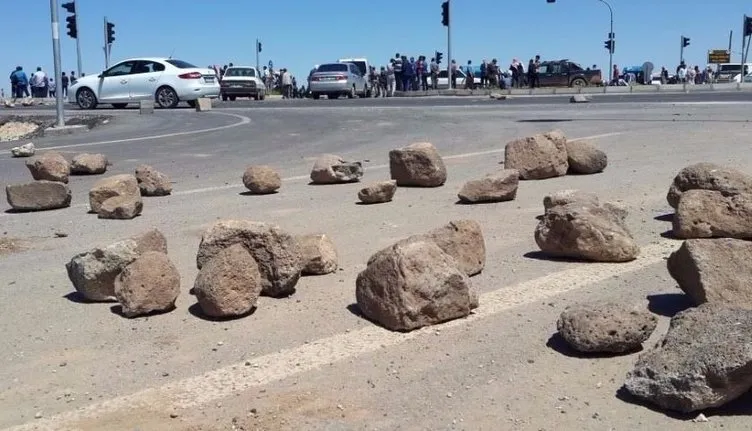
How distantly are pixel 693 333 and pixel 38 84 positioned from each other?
44.2 m

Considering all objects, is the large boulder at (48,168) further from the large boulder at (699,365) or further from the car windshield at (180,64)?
the car windshield at (180,64)

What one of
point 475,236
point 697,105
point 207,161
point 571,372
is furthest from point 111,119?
point 571,372

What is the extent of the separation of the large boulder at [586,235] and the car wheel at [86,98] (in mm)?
25868

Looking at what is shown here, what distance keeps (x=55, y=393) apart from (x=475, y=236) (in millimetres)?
2772

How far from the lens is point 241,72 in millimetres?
40469

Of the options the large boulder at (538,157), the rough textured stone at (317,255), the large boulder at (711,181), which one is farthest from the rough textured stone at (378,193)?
the large boulder at (711,181)

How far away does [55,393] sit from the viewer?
395 cm

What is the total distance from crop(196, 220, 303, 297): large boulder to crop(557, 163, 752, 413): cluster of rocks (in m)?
1.72

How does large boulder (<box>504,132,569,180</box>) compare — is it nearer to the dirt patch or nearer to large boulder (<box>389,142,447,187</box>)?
large boulder (<box>389,142,447,187</box>)

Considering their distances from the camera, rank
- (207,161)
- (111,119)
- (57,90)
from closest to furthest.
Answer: (207,161) < (57,90) < (111,119)

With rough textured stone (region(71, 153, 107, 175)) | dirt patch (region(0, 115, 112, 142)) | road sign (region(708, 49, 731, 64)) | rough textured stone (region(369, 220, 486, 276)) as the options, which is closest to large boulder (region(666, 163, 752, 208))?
rough textured stone (region(369, 220, 486, 276))

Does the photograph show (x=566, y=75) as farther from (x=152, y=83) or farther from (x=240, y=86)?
(x=152, y=83)

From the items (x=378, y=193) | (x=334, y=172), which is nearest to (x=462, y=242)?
(x=378, y=193)

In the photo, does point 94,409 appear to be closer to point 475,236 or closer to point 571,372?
point 571,372
